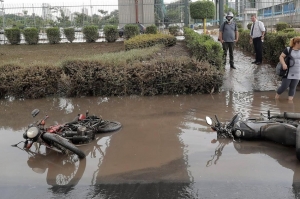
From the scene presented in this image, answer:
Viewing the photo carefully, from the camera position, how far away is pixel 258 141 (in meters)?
5.22

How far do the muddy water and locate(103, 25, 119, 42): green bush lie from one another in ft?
49.4

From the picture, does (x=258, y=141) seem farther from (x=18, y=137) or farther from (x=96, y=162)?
(x=18, y=137)

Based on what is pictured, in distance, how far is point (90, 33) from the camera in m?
21.7

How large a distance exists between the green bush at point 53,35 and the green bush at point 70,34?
0.49m

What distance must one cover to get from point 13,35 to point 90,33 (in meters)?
4.91

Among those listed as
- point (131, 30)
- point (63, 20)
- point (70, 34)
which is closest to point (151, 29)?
point (131, 30)

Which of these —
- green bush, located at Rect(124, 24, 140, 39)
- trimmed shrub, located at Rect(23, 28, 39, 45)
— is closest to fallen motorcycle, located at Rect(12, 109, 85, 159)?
green bush, located at Rect(124, 24, 140, 39)

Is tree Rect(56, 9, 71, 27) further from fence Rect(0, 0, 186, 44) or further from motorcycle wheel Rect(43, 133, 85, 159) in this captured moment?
motorcycle wheel Rect(43, 133, 85, 159)

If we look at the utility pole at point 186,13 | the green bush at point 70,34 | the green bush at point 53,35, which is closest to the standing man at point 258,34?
the utility pole at point 186,13

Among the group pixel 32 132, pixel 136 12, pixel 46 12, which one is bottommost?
pixel 32 132

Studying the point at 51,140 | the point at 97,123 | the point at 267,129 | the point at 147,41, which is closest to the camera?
the point at 51,140

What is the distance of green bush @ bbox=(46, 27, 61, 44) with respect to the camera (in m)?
21.6

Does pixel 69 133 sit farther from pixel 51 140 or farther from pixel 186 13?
pixel 186 13

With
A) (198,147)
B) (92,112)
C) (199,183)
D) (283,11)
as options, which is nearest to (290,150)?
(198,147)
